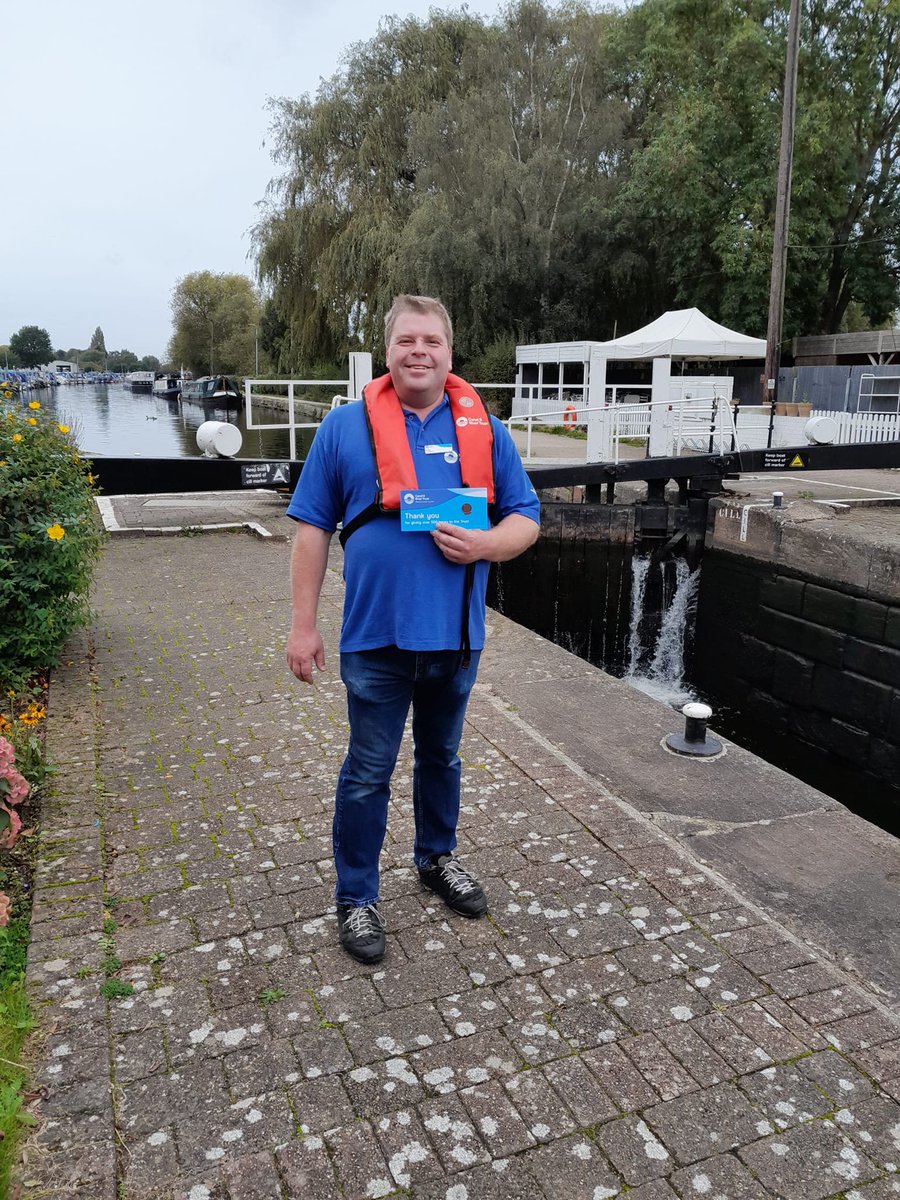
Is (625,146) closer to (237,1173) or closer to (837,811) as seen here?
(837,811)

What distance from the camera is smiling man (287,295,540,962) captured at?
8.63ft

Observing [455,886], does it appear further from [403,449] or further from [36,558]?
[36,558]

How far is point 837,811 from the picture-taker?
3945mm

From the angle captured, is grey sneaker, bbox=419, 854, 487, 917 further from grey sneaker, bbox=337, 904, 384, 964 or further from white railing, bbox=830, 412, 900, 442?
white railing, bbox=830, 412, 900, 442

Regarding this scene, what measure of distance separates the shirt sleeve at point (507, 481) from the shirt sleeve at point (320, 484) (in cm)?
49

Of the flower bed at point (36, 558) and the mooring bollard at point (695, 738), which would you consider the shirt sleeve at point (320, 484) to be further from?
the mooring bollard at point (695, 738)

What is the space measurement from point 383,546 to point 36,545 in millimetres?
3056

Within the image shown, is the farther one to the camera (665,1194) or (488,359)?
(488,359)

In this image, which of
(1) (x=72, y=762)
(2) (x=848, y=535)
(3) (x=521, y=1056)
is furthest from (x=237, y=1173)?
(2) (x=848, y=535)

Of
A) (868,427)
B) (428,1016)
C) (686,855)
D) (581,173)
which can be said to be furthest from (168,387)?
(428,1016)

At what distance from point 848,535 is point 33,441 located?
746cm

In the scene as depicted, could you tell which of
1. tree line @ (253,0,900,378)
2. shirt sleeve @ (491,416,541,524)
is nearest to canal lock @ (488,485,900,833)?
shirt sleeve @ (491,416,541,524)

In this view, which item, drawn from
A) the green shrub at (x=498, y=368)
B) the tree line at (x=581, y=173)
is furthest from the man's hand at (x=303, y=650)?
the green shrub at (x=498, y=368)

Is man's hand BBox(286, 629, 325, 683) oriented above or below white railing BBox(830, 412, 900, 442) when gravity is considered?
below
